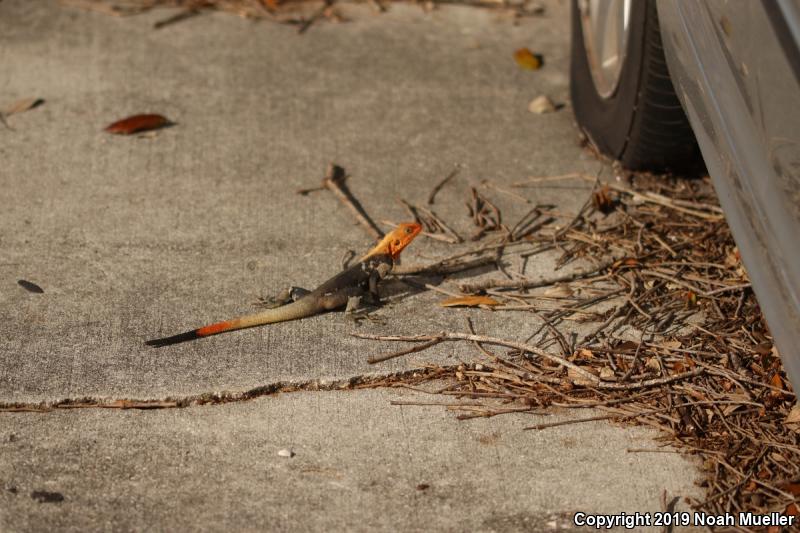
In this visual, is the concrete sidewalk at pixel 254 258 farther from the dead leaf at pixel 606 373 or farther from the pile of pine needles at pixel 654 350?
the dead leaf at pixel 606 373

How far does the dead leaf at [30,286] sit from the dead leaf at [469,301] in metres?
1.59

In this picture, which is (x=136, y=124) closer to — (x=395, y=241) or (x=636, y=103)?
(x=395, y=241)

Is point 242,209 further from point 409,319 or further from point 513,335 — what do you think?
point 513,335

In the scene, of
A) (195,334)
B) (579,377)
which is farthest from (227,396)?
(579,377)

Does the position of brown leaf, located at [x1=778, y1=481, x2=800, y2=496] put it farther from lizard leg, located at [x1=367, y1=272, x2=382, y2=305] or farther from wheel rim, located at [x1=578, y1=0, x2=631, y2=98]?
wheel rim, located at [x1=578, y1=0, x2=631, y2=98]

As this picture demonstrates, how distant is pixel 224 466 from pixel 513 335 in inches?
48.5

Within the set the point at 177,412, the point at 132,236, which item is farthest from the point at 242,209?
the point at 177,412

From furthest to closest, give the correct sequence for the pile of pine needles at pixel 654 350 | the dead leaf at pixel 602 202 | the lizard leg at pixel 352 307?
the dead leaf at pixel 602 202 < the lizard leg at pixel 352 307 < the pile of pine needles at pixel 654 350

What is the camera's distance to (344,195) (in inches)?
180

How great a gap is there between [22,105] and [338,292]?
225 cm

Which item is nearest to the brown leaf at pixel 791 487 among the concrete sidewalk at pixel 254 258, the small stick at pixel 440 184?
the concrete sidewalk at pixel 254 258

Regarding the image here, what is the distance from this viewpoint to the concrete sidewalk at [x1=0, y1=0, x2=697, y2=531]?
312cm

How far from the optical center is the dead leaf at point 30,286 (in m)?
3.89

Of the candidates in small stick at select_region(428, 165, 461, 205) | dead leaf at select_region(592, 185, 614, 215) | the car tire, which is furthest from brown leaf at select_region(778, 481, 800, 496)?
small stick at select_region(428, 165, 461, 205)
